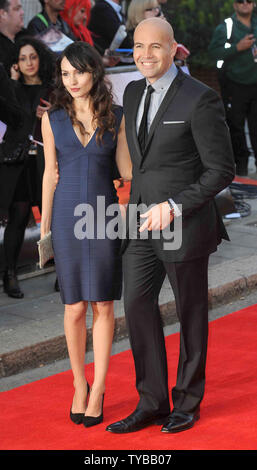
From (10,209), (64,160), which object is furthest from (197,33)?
(64,160)

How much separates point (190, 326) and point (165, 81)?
44.2 inches

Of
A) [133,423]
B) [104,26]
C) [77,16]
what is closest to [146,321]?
[133,423]

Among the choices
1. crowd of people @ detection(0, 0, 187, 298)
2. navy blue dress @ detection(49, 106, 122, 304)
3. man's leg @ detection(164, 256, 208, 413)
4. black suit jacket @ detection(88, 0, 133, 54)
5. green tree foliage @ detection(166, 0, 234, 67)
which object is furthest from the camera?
green tree foliage @ detection(166, 0, 234, 67)

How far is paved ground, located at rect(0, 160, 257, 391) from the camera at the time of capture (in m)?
5.75

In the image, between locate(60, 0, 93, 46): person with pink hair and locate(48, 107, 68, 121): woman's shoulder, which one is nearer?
locate(48, 107, 68, 121): woman's shoulder

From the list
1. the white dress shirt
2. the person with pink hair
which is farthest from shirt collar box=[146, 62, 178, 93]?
the person with pink hair

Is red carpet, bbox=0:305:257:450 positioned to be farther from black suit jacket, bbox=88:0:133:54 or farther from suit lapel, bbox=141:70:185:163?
black suit jacket, bbox=88:0:133:54

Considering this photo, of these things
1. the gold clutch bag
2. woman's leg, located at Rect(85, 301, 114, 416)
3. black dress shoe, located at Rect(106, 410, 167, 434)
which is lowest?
black dress shoe, located at Rect(106, 410, 167, 434)

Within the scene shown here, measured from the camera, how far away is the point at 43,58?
7.00 m

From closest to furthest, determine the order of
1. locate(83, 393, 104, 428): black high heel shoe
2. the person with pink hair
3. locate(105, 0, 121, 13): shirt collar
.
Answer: locate(83, 393, 104, 428): black high heel shoe
the person with pink hair
locate(105, 0, 121, 13): shirt collar

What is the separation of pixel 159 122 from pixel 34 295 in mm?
3133

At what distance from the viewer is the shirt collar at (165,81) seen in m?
4.27

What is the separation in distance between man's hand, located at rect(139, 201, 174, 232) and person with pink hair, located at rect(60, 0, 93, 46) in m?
4.87

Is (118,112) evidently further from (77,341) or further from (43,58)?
(43,58)
